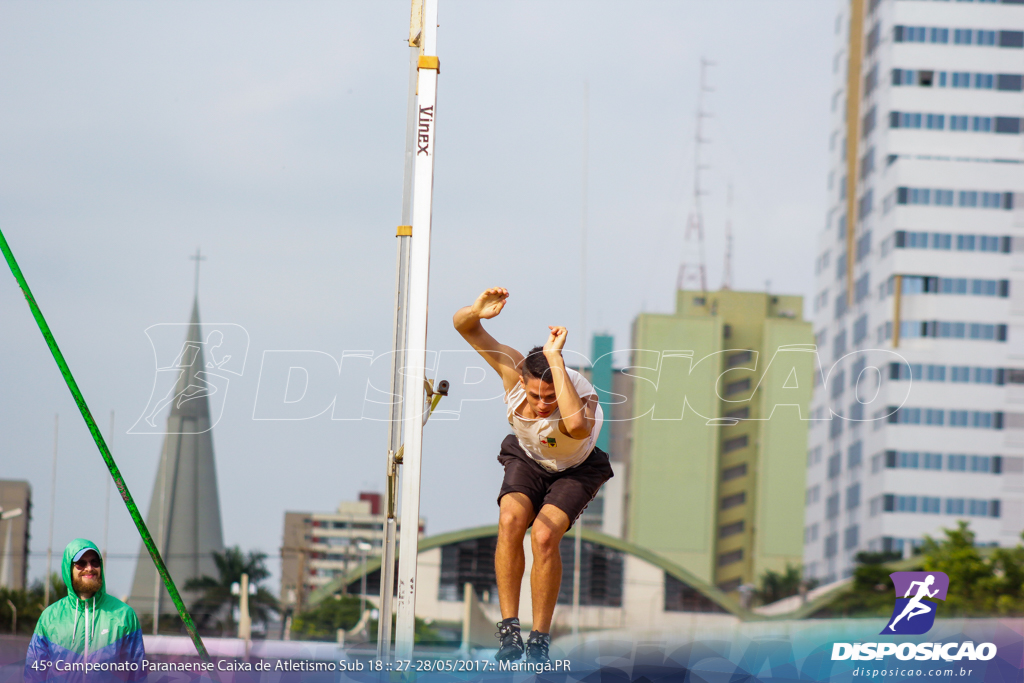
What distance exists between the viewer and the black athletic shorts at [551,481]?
635 centimetres

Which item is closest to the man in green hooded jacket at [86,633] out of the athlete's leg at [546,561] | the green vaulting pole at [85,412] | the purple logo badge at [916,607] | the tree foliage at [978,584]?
the green vaulting pole at [85,412]

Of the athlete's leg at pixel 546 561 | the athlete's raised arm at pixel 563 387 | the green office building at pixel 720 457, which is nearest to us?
the athlete's raised arm at pixel 563 387

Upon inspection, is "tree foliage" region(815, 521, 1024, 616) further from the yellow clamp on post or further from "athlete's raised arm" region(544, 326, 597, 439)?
the yellow clamp on post

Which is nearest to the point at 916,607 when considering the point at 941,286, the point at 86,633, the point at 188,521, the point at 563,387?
the point at 563,387

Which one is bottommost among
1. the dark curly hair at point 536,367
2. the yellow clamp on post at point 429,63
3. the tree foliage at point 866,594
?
the tree foliage at point 866,594

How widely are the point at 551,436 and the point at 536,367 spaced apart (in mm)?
344

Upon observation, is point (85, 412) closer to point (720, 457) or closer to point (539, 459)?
point (539, 459)

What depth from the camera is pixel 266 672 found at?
5465 mm

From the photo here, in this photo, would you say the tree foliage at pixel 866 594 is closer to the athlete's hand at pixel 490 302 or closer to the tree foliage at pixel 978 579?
the tree foliage at pixel 978 579

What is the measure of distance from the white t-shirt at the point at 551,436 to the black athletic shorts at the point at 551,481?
0.15 ft

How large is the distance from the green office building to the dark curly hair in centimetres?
8147

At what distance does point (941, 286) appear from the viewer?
74.1 meters

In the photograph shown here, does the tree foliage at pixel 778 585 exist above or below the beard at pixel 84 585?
A: below

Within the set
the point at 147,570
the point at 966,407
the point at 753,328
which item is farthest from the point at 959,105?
the point at 147,570
